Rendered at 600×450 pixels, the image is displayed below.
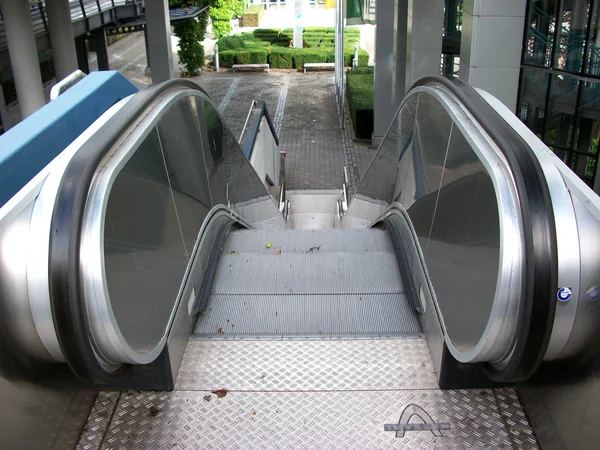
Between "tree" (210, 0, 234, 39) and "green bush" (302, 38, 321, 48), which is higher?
"tree" (210, 0, 234, 39)

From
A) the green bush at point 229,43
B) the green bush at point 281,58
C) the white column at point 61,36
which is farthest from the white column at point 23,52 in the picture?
the green bush at point 229,43

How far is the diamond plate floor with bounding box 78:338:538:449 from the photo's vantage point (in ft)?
10.6

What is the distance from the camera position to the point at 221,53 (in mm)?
27719

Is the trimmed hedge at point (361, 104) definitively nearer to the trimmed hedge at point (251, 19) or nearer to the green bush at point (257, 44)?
the green bush at point (257, 44)

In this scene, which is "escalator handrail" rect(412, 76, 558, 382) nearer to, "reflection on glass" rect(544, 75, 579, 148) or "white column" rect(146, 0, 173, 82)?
"reflection on glass" rect(544, 75, 579, 148)

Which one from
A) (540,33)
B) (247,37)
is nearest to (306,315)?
(540,33)

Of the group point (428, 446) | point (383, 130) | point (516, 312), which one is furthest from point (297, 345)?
point (383, 130)

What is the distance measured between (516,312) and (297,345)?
5.41 feet

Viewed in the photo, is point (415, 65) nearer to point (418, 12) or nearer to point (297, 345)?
point (418, 12)

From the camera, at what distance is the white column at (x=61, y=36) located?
1659 cm

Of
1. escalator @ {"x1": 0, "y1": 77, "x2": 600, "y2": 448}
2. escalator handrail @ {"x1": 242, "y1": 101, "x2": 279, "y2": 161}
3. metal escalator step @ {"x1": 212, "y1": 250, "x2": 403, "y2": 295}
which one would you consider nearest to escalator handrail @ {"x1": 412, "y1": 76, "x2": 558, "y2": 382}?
escalator @ {"x1": 0, "y1": 77, "x2": 600, "y2": 448}

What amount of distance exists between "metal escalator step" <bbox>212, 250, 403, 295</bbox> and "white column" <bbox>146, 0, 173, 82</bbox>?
13305mm

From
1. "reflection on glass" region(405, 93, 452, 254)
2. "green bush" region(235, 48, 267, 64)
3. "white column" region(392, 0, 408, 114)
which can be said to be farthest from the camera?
"green bush" region(235, 48, 267, 64)

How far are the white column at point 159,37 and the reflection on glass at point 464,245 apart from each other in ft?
48.8
